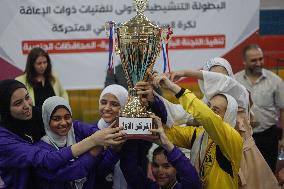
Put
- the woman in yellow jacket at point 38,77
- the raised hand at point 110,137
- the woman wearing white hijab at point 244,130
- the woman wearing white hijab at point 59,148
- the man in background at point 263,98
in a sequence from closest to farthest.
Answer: the raised hand at point 110,137
the woman wearing white hijab at point 59,148
the woman wearing white hijab at point 244,130
the woman in yellow jacket at point 38,77
the man in background at point 263,98

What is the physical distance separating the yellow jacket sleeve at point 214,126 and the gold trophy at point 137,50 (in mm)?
225

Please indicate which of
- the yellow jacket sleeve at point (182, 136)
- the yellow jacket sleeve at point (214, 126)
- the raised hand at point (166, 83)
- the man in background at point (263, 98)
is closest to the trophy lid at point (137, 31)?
the raised hand at point (166, 83)

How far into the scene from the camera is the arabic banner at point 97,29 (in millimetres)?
5801

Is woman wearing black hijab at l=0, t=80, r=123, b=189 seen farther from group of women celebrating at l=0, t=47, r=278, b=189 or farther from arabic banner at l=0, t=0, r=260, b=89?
arabic banner at l=0, t=0, r=260, b=89

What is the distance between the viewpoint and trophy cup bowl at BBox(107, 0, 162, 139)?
2.88 m

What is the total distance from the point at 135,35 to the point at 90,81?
3.13 m

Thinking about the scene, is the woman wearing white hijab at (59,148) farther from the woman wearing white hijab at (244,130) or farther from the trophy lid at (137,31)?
the woman wearing white hijab at (244,130)

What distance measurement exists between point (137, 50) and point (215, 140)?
2.02 feet

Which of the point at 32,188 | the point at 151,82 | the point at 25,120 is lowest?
the point at 32,188

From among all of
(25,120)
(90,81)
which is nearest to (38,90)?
(90,81)

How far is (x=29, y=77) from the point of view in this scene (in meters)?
4.95

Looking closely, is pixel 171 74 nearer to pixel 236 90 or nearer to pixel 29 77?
pixel 236 90


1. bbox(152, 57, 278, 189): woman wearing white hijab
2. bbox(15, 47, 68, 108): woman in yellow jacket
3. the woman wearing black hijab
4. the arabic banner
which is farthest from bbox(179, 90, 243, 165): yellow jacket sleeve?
the arabic banner

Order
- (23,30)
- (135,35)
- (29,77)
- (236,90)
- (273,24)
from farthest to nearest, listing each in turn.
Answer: (273,24)
(23,30)
(29,77)
(236,90)
(135,35)
